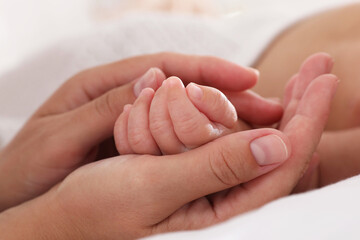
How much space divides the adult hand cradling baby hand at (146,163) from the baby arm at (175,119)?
0.02 meters

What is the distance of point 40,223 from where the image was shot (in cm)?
60

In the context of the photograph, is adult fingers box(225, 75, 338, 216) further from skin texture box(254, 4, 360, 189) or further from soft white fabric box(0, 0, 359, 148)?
soft white fabric box(0, 0, 359, 148)

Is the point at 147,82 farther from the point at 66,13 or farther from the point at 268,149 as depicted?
the point at 66,13

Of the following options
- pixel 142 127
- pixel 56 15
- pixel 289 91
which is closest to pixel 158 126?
pixel 142 127

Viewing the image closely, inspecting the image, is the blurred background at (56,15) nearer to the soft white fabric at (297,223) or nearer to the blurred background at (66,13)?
the blurred background at (66,13)

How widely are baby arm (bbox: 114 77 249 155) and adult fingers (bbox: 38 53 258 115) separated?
134 mm

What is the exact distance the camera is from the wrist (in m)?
0.58

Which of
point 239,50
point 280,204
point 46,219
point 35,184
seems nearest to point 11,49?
point 239,50

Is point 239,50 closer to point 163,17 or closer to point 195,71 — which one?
point 163,17

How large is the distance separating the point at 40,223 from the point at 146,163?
0.18 meters

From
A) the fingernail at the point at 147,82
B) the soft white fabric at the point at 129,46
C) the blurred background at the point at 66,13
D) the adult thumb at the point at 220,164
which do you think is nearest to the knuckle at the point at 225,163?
the adult thumb at the point at 220,164

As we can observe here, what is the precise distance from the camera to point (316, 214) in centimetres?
40

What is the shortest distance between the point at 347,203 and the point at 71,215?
321 millimetres

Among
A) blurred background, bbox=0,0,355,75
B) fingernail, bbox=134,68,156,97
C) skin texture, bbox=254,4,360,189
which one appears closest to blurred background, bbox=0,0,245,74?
blurred background, bbox=0,0,355,75
